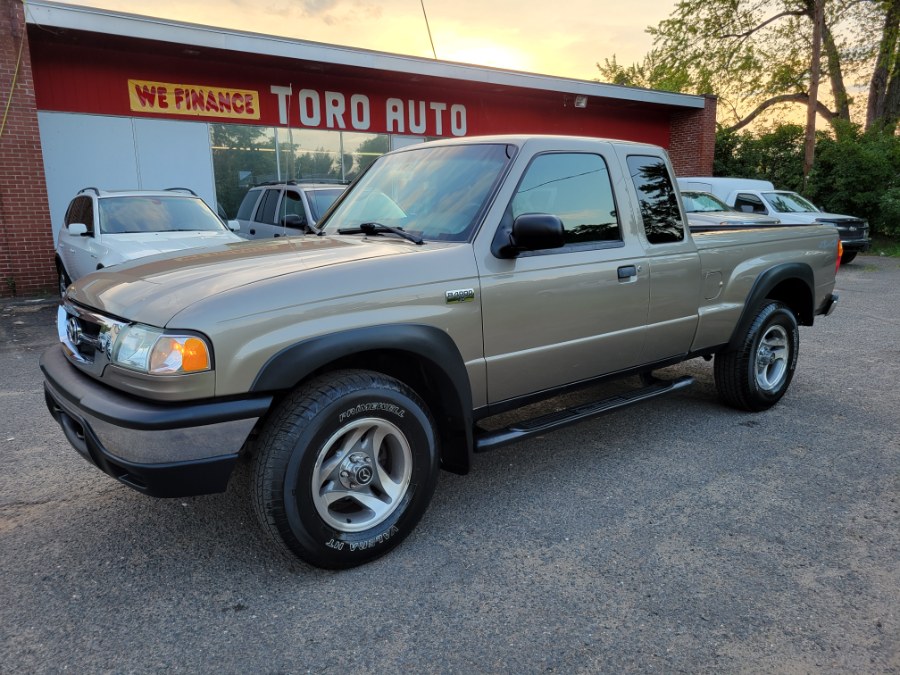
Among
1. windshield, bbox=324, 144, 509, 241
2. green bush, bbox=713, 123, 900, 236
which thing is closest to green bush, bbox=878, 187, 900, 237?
green bush, bbox=713, 123, 900, 236

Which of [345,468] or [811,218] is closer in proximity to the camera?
[345,468]

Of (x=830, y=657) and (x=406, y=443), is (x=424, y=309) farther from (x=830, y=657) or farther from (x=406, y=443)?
(x=830, y=657)

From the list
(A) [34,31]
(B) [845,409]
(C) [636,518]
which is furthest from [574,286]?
(A) [34,31]

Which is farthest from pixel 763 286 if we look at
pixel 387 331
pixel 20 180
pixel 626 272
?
pixel 20 180

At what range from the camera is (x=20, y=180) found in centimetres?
1088

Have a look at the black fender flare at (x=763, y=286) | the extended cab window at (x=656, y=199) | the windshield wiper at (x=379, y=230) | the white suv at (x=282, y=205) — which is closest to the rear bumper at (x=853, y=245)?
the white suv at (x=282, y=205)

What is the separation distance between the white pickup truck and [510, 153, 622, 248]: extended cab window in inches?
486

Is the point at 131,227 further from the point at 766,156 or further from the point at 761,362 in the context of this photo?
the point at 766,156

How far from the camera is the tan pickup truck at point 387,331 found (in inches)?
98.9

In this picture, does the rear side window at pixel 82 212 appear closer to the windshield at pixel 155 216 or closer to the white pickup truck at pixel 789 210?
the windshield at pixel 155 216

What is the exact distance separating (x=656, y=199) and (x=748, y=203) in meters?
13.3

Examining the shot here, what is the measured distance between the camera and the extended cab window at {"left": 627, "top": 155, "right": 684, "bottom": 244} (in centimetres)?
410

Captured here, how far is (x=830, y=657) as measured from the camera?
7.73ft

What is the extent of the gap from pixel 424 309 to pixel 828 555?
2187 millimetres
